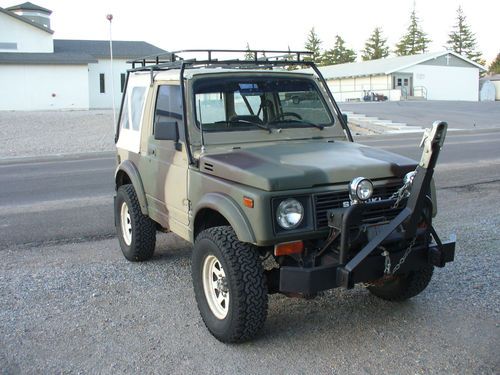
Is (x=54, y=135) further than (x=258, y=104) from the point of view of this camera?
Yes

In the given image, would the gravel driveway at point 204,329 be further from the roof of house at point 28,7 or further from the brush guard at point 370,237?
the roof of house at point 28,7

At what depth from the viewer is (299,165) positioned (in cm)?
405

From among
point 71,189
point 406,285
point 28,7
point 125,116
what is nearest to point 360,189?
point 406,285

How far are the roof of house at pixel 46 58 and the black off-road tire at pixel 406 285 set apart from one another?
39.9 metres

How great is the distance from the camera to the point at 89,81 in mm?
45031

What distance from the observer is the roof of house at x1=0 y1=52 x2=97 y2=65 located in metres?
39.9

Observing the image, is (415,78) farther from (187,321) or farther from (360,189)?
(360,189)

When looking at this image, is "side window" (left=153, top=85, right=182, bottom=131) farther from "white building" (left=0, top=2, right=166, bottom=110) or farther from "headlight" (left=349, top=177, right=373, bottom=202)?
"white building" (left=0, top=2, right=166, bottom=110)

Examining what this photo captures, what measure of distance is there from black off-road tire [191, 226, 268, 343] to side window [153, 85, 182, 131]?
1.35m

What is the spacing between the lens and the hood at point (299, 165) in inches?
151

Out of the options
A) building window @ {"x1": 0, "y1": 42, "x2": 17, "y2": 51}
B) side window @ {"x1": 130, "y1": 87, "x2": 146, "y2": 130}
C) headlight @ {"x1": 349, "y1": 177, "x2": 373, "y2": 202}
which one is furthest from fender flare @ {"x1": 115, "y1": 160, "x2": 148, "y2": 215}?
building window @ {"x1": 0, "y1": 42, "x2": 17, "y2": 51}

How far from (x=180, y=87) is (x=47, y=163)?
41.3 feet

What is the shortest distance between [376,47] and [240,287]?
8717 cm

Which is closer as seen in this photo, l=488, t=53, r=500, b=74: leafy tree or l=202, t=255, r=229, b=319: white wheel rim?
l=202, t=255, r=229, b=319: white wheel rim
